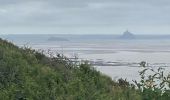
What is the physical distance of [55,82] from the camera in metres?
13.3

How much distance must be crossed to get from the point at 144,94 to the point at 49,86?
2.95 meters

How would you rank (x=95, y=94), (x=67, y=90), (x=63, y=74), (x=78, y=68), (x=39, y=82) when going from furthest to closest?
1. (x=78, y=68)
2. (x=63, y=74)
3. (x=39, y=82)
4. (x=67, y=90)
5. (x=95, y=94)

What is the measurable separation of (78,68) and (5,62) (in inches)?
129

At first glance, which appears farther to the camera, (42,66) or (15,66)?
(42,66)

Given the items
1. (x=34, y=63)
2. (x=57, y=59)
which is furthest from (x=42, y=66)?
(x=57, y=59)

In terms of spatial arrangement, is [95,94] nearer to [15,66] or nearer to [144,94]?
[144,94]

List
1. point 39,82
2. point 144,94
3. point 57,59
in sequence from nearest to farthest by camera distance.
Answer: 1. point 144,94
2. point 39,82
3. point 57,59

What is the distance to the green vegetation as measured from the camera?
10.8m

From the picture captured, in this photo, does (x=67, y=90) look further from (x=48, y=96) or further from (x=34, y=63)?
(x=34, y=63)

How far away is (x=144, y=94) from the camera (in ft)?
36.2

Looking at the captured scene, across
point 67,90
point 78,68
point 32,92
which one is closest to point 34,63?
point 78,68

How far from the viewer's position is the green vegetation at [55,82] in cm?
1084

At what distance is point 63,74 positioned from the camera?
14977 millimetres

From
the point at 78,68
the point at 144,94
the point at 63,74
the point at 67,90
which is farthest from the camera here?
the point at 78,68
